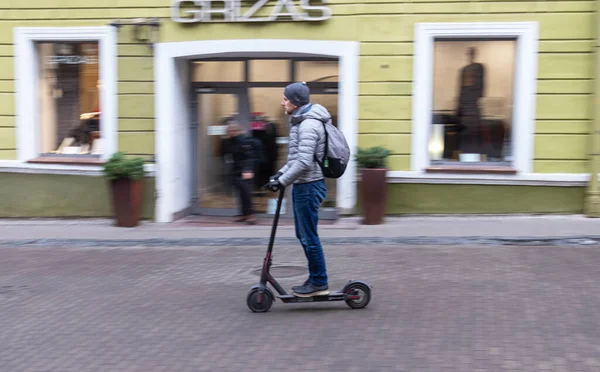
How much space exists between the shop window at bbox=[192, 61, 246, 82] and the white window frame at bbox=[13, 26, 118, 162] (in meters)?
1.30

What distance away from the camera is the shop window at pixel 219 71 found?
11.0 m

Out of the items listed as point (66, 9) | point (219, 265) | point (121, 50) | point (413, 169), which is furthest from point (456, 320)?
point (66, 9)

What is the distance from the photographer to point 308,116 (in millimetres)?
5707

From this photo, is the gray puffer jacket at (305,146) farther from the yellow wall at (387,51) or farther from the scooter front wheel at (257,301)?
the yellow wall at (387,51)

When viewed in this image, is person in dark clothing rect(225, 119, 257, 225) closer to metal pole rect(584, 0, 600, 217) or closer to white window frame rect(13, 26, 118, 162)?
white window frame rect(13, 26, 118, 162)

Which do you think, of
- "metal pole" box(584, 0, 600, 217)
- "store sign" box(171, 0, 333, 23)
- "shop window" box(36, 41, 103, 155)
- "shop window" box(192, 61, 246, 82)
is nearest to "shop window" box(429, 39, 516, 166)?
"metal pole" box(584, 0, 600, 217)

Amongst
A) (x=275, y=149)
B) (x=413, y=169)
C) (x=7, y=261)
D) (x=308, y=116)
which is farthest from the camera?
(x=275, y=149)

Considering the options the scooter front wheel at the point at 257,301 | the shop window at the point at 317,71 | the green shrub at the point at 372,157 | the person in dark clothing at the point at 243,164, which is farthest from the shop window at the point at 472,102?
the scooter front wheel at the point at 257,301

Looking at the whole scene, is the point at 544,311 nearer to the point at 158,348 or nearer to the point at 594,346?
the point at 594,346

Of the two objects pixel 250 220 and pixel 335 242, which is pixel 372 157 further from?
pixel 250 220

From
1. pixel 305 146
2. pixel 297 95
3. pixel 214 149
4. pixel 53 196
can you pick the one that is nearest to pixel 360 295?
pixel 305 146

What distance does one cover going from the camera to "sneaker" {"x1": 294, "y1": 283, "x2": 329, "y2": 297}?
5.84 meters

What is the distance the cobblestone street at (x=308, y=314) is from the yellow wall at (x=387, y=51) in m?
2.28

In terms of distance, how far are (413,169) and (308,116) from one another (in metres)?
4.72
